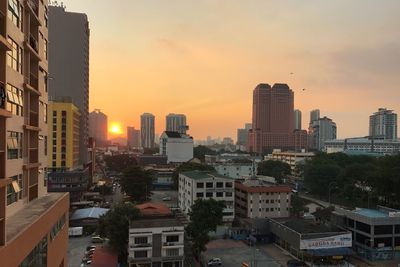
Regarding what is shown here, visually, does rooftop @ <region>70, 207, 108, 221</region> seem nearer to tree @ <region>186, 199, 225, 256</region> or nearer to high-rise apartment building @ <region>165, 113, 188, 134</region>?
tree @ <region>186, 199, 225, 256</region>

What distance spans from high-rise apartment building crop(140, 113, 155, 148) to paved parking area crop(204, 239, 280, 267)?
142 m

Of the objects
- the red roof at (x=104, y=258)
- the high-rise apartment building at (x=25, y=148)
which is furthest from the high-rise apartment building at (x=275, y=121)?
the high-rise apartment building at (x=25, y=148)

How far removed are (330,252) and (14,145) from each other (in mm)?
23836

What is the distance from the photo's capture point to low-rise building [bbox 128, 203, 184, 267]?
24938 millimetres

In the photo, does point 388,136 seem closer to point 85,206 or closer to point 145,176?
point 145,176

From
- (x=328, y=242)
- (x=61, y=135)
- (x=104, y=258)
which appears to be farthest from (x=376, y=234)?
(x=61, y=135)

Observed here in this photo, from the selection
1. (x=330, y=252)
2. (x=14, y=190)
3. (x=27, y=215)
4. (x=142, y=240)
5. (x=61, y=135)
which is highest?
(x=61, y=135)

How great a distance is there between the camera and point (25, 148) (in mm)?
10812

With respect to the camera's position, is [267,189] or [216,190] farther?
[267,189]

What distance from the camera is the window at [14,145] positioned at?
921cm

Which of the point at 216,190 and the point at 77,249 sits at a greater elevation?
the point at 216,190

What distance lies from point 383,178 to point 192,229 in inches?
947

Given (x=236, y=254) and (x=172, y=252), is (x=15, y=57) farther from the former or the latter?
(x=236, y=254)

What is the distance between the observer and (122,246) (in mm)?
26734
